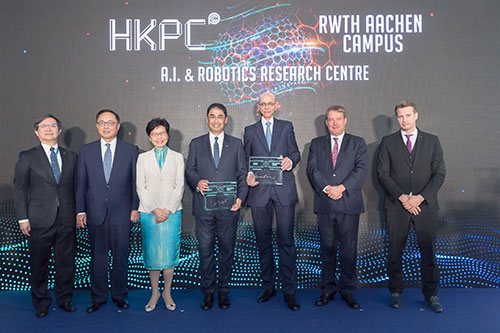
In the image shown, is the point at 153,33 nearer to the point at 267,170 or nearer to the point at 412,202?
the point at 267,170

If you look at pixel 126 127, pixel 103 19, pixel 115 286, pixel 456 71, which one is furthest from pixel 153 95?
pixel 456 71

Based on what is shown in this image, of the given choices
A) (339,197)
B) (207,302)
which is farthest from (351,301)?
(207,302)

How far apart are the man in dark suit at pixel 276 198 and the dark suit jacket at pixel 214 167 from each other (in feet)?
0.40

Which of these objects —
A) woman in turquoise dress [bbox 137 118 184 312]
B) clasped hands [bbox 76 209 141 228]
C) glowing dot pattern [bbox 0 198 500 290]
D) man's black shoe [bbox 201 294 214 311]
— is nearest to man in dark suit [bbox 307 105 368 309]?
glowing dot pattern [bbox 0 198 500 290]

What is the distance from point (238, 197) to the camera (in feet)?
11.8

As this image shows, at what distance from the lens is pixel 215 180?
3588 millimetres

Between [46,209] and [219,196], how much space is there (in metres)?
1.66

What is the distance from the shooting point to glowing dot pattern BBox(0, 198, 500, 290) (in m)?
4.30

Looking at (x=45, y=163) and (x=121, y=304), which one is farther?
(x=121, y=304)

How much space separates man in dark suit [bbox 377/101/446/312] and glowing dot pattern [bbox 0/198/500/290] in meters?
0.64

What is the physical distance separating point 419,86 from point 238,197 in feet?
8.60

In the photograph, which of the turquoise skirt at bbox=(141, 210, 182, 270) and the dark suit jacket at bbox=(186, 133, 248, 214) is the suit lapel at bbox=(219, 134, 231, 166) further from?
the turquoise skirt at bbox=(141, 210, 182, 270)

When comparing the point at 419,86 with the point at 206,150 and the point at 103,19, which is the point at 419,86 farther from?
the point at 103,19

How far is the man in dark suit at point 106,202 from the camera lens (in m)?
3.52
